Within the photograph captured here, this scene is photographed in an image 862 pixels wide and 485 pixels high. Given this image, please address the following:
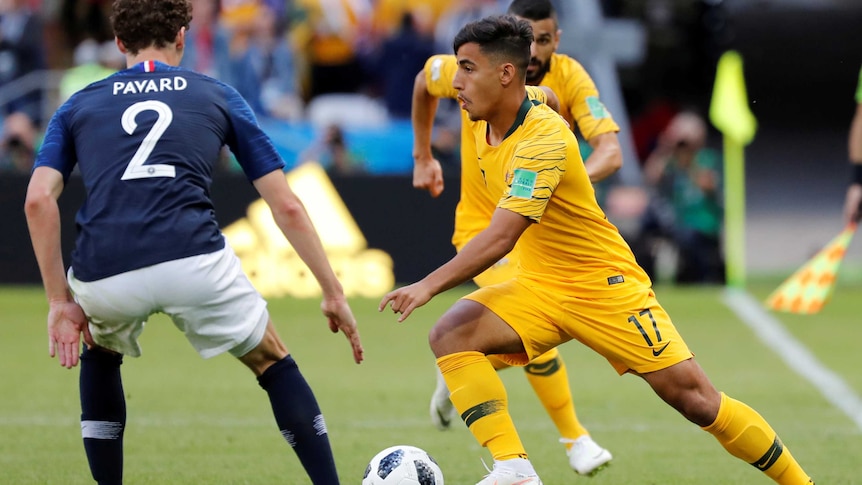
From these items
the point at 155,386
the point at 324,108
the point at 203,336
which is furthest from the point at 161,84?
the point at 324,108

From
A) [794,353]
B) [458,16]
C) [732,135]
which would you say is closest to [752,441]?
[794,353]

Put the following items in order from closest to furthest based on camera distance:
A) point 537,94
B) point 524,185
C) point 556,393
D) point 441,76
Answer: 1. point 524,185
2. point 537,94
3. point 556,393
4. point 441,76

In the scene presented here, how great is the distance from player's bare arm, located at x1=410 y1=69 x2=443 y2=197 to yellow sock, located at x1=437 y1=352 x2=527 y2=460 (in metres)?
1.78

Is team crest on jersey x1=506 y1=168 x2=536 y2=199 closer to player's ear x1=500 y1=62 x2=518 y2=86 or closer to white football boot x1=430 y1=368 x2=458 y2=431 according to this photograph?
player's ear x1=500 y1=62 x2=518 y2=86

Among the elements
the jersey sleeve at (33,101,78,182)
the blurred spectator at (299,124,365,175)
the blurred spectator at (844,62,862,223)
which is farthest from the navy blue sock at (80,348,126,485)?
the blurred spectator at (299,124,365,175)

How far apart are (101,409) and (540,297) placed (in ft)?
6.14

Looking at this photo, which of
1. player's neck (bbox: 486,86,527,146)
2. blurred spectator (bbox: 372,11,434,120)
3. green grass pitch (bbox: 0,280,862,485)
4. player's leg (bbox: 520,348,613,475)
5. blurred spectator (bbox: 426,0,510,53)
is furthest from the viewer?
blurred spectator (bbox: 372,11,434,120)

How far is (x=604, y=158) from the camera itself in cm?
663

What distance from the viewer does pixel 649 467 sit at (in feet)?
21.7

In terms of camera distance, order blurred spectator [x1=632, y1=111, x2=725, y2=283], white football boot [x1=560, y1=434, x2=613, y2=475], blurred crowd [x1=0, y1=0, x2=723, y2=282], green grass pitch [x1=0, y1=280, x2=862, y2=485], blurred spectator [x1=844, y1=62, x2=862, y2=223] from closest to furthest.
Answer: white football boot [x1=560, y1=434, x2=613, y2=475] → green grass pitch [x1=0, y1=280, x2=862, y2=485] → blurred spectator [x1=844, y1=62, x2=862, y2=223] → blurred spectator [x1=632, y1=111, x2=725, y2=283] → blurred crowd [x1=0, y1=0, x2=723, y2=282]

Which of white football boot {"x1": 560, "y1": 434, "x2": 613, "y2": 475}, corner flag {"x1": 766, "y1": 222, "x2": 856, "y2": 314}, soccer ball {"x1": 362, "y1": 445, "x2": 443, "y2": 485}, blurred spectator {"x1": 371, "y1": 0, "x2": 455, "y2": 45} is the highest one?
soccer ball {"x1": 362, "y1": 445, "x2": 443, "y2": 485}

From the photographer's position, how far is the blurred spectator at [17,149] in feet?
47.3

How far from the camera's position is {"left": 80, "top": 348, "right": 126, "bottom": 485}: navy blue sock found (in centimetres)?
517

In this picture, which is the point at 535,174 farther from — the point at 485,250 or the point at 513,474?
the point at 513,474
